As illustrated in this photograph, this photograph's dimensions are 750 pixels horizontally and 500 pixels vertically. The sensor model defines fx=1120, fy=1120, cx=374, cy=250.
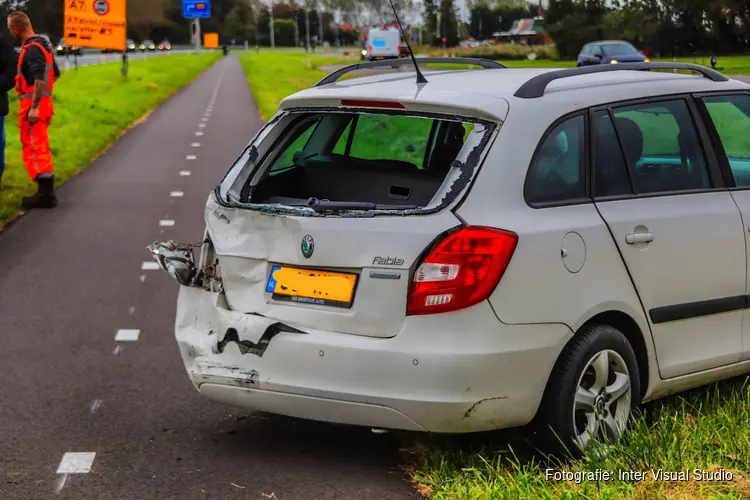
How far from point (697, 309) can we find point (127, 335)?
12.3 feet

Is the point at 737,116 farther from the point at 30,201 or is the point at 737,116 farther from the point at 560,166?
the point at 30,201

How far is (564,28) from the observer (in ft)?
238

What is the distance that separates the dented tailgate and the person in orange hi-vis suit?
783 cm

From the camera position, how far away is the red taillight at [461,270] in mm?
4156

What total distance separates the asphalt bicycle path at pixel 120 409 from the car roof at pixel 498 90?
1.53 meters

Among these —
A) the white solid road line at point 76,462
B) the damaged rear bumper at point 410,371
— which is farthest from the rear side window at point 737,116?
the white solid road line at point 76,462

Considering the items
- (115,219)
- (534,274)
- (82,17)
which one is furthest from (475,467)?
(82,17)

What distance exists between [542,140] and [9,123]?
20702 millimetres

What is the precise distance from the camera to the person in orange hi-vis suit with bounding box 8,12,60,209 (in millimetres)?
11836

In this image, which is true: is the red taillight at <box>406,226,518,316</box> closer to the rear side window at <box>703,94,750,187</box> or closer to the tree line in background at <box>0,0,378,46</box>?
the rear side window at <box>703,94,750,187</box>

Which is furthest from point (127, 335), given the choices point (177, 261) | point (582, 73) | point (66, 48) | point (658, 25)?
point (658, 25)

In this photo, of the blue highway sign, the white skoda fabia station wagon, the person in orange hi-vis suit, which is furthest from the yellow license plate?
the blue highway sign

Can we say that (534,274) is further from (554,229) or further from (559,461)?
(559,461)

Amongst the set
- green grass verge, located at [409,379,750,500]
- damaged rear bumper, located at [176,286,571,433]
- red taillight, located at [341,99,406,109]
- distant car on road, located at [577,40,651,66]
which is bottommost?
green grass verge, located at [409,379,750,500]
